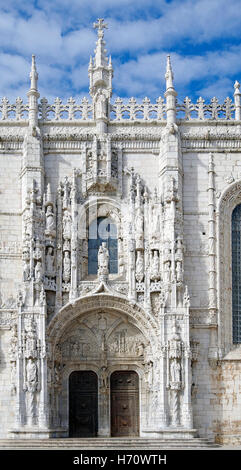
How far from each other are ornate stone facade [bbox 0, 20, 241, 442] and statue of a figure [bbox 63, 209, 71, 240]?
72 millimetres

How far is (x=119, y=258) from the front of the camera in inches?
1136

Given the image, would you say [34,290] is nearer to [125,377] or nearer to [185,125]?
[125,377]

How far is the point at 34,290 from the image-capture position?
27625mm

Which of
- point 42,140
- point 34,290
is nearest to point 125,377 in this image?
point 34,290

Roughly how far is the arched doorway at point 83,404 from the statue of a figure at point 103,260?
10.5 feet

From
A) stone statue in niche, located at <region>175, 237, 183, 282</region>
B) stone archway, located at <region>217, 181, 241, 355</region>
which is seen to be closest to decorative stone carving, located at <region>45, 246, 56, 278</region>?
stone statue in niche, located at <region>175, 237, 183, 282</region>

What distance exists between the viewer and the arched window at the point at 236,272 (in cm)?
2912

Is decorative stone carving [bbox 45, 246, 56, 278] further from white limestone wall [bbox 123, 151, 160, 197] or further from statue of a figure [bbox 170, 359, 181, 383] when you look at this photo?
statue of a figure [bbox 170, 359, 181, 383]

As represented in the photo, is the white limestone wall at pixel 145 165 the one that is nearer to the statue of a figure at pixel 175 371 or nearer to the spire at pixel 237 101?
the spire at pixel 237 101

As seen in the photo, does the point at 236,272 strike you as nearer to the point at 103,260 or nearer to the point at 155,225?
the point at 155,225

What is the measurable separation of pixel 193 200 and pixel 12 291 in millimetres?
6403

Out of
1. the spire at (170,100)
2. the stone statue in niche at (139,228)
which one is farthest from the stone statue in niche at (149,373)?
the spire at (170,100)

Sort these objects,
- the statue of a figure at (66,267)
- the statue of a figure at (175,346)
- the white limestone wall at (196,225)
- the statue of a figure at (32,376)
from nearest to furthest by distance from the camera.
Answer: the statue of a figure at (32,376), the statue of a figure at (175,346), the statue of a figure at (66,267), the white limestone wall at (196,225)
